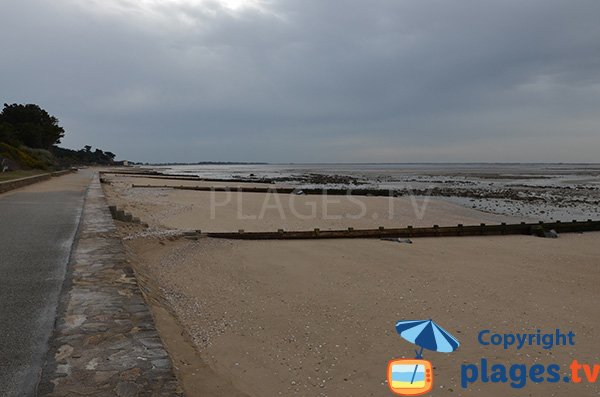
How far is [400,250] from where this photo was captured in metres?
11.0

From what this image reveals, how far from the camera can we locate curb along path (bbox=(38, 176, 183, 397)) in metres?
2.65

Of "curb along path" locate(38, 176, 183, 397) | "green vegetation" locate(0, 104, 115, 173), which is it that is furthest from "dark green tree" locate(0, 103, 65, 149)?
"curb along path" locate(38, 176, 183, 397)

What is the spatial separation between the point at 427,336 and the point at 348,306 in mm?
1403

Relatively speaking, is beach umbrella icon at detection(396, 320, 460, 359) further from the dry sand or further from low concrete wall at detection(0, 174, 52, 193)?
low concrete wall at detection(0, 174, 52, 193)

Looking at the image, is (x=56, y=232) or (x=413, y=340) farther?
(x=56, y=232)

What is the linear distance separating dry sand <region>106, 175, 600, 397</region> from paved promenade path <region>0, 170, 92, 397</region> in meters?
1.29

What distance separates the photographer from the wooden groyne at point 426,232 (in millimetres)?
11977

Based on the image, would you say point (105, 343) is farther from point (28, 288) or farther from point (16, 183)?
point (16, 183)

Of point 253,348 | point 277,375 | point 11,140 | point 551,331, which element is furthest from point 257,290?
point 11,140

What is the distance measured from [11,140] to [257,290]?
155 ft

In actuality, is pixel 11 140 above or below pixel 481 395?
above

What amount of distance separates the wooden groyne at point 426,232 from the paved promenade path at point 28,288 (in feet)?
14.8

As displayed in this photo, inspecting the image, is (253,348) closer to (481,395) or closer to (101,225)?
(481,395)

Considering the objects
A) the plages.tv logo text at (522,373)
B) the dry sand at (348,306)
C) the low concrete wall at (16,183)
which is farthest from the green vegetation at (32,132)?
the plages.tv logo text at (522,373)
